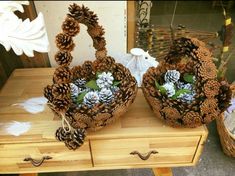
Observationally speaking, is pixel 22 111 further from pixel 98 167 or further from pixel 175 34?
pixel 175 34

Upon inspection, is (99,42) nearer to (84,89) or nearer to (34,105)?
(84,89)

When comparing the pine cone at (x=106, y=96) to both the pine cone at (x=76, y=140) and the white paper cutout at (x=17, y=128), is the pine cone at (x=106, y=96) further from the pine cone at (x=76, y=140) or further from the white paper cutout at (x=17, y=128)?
the white paper cutout at (x=17, y=128)

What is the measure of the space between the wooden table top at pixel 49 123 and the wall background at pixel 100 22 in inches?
8.8

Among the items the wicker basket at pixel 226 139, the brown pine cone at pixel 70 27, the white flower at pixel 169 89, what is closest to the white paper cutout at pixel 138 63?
the white flower at pixel 169 89

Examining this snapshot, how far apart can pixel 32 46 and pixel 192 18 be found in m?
1.60

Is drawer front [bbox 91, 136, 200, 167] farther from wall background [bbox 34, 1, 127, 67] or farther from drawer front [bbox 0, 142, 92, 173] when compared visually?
wall background [bbox 34, 1, 127, 67]

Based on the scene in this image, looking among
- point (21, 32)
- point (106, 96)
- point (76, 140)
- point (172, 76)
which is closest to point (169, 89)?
point (172, 76)

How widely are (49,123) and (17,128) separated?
0.29 feet

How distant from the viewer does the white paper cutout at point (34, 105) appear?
704 millimetres

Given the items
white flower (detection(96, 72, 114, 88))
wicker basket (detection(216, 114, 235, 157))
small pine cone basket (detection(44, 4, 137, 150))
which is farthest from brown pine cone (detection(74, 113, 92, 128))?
wicker basket (detection(216, 114, 235, 157))

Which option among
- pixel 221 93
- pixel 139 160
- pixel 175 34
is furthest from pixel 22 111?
pixel 175 34

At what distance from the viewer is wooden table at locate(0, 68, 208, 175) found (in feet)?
2.04

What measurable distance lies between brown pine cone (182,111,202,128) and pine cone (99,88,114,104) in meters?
0.19

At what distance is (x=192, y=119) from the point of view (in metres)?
0.57
